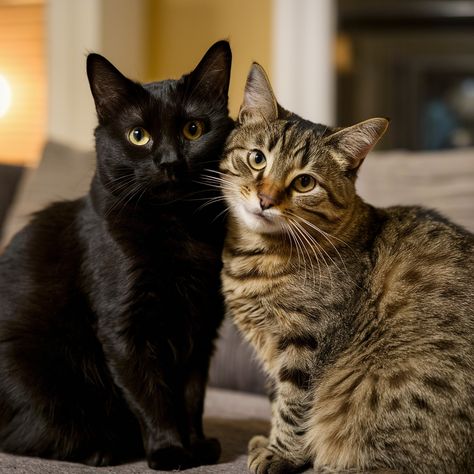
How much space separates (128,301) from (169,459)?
0.30 metres

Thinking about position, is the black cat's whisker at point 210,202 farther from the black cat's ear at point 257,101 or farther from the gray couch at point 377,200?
the gray couch at point 377,200

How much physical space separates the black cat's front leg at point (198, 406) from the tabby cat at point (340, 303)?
0.08 meters

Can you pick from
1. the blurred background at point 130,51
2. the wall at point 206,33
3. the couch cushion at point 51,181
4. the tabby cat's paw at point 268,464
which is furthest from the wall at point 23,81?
the tabby cat's paw at point 268,464

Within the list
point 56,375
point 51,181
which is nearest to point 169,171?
point 56,375

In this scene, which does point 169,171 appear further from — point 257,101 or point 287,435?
point 287,435

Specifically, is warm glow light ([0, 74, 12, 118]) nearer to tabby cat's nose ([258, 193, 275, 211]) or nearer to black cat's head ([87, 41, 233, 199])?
black cat's head ([87, 41, 233, 199])

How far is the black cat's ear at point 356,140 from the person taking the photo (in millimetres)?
1341

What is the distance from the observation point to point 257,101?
1.44 meters

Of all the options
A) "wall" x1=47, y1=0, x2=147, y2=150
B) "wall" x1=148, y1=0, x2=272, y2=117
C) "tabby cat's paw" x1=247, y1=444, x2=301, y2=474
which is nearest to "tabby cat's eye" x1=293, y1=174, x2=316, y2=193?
"tabby cat's paw" x1=247, y1=444, x2=301, y2=474

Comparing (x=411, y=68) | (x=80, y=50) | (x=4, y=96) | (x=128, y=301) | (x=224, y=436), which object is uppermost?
(x=411, y=68)

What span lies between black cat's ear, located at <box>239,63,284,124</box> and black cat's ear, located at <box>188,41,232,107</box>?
0.06m

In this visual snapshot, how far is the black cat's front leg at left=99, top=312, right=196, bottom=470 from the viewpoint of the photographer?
1.26m

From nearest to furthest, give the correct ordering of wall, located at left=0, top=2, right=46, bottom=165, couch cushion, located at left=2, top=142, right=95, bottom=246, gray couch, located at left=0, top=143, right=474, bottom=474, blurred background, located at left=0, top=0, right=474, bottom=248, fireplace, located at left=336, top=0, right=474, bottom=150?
gray couch, located at left=0, top=143, right=474, bottom=474 < couch cushion, located at left=2, top=142, right=95, bottom=246 < blurred background, located at left=0, top=0, right=474, bottom=248 < wall, located at left=0, top=2, right=46, bottom=165 < fireplace, located at left=336, top=0, right=474, bottom=150

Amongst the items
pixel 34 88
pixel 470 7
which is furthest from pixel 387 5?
pixel 34 88
